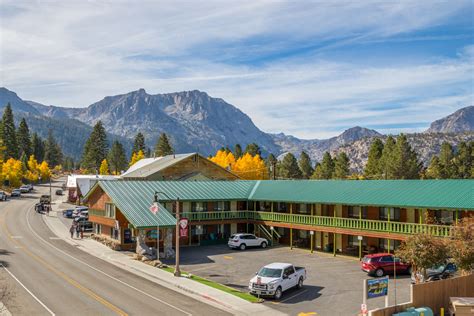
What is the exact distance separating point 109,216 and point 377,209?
101 feet

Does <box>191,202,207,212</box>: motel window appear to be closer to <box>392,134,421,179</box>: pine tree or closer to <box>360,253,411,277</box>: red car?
<box>360,253,411,277</box>: red car

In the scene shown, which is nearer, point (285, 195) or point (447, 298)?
point (447, 298)

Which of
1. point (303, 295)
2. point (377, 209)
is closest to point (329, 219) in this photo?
point (377, 209)

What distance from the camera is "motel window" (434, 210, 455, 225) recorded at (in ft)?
145

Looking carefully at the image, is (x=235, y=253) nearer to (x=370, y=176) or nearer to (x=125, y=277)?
(x=125, y=277)

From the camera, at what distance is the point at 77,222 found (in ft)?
224

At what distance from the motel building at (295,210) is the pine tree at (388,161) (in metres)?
49.8

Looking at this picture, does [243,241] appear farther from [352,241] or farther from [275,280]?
[275,280]

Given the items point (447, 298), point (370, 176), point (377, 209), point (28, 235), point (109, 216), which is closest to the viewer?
point (447, 298)

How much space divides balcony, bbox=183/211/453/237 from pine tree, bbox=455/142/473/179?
72.1 metres

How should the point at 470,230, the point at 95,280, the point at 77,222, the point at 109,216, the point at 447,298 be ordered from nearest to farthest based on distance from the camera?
the point at 447,298
the point at 470,230
the point at 95,280
the point at 109,216
the point at 77,222

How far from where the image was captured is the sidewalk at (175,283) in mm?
31797

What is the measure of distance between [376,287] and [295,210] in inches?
1303

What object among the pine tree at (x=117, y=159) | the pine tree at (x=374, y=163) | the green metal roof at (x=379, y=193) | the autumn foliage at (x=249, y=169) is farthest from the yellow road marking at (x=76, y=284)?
the pine tree at (x=117, y=159)
